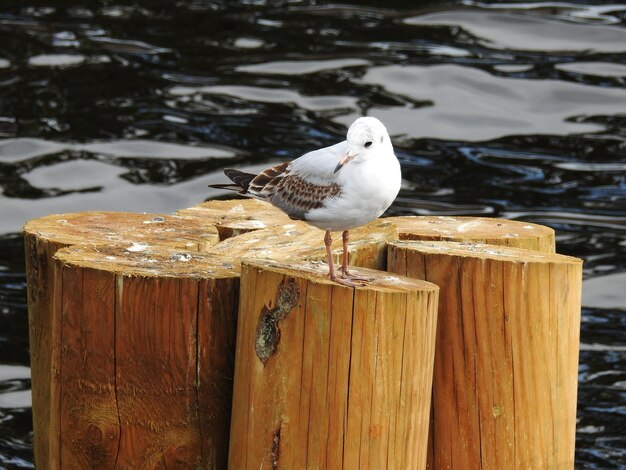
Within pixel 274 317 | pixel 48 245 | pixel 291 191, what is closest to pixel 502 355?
pixel 274 317

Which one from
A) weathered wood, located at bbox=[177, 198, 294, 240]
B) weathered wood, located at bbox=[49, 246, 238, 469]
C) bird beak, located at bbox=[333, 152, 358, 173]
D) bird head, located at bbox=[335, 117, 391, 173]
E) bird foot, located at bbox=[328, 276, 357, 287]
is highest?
bird head, located at bbox=[335, 117, 391, 173]

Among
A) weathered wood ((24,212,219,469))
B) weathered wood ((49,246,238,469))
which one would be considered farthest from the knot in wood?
weathered wood ((24,212,219,469))

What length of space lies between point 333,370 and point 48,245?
1611mm

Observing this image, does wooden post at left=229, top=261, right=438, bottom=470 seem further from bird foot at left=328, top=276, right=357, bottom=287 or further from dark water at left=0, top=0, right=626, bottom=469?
dark water at left=0, top=0, right=626, bottom=469

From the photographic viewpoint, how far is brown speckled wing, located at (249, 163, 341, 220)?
4504mm

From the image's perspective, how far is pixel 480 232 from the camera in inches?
210

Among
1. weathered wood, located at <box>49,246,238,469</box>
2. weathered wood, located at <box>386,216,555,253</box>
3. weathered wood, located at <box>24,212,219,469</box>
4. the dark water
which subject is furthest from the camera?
the dark water

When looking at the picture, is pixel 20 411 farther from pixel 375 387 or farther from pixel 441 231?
pixel 375 387

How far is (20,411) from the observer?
714 centimetres

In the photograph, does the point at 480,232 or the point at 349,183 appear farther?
the point at 480,232

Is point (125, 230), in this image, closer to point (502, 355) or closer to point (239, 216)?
point (239, 216)

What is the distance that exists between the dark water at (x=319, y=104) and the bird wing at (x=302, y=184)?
371 centimetres

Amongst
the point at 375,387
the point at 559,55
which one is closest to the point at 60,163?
the point at 559,55

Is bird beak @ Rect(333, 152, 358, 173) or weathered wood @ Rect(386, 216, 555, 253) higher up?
bird beak @ Rect(333, 152, 358, 173)
